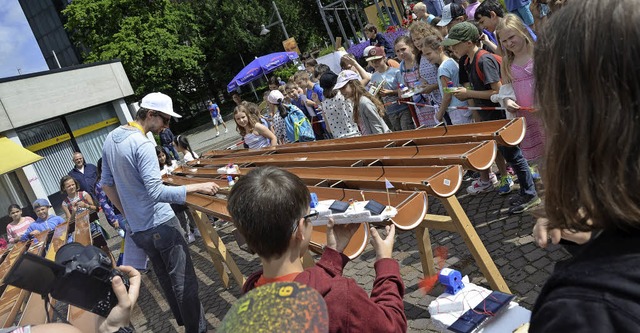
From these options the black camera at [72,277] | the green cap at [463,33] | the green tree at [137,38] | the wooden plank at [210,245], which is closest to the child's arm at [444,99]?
the green cap at [463,33]

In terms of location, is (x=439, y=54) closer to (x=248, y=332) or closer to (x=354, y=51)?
(x=248, y=332)

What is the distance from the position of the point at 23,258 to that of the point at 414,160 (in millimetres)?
2130

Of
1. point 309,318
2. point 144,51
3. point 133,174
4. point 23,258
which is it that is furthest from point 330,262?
point 144,51

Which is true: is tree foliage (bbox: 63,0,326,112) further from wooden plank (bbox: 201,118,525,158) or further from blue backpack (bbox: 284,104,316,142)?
wooden plank (bbox: 201,118,525,158)

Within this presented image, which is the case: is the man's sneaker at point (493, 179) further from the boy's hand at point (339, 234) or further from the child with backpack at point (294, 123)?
the boy's hand at point (339, 234)

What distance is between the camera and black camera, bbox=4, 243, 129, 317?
213 cm

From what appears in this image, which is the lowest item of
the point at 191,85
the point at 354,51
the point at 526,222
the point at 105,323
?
the point at 526,222

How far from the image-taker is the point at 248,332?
2.70ft

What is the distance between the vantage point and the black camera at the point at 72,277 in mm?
2129

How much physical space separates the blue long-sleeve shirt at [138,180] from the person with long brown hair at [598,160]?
119 inches

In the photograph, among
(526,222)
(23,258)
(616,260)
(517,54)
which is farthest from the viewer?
(526,222)

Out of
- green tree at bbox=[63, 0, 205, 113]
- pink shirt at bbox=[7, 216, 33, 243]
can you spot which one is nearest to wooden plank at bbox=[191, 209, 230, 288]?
pink shirt at bbox=[7, 216, 33, 243]

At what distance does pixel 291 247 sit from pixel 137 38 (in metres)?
31.7

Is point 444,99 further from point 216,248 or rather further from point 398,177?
point 216,248
